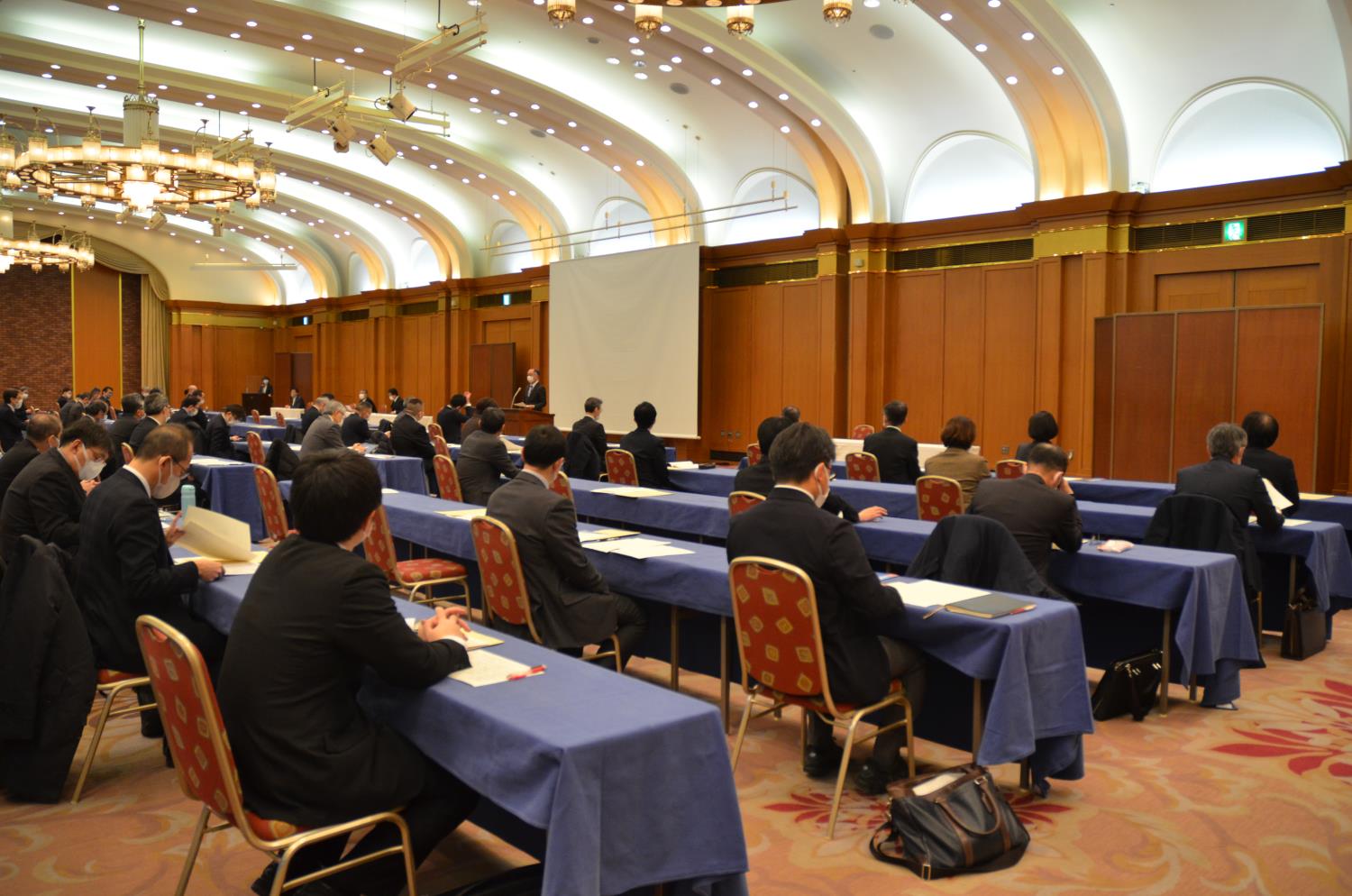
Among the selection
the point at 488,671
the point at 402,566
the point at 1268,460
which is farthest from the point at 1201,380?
the point at 488,671

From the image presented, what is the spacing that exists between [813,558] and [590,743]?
1.37 meters

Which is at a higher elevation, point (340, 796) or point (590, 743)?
point (590, 743)

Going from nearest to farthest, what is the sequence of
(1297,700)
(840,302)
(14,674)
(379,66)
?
(14,674) → (1297,700) → (379,66) → (840,302)

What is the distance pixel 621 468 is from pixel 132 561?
17.1ft

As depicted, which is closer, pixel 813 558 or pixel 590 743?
pixel 590 743

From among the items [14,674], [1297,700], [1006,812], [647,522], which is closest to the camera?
[1006,812]

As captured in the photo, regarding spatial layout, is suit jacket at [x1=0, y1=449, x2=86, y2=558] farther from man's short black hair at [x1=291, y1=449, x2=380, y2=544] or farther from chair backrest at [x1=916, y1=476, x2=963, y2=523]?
chair backrest at [x1=916, y1=476, x2=963, y2=523]

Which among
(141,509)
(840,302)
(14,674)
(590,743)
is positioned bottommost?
(14,674)

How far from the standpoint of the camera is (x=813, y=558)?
331 cm

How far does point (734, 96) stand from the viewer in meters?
13.2

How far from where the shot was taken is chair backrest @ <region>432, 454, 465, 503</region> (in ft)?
25.3

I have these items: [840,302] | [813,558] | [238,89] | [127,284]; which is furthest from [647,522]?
[127,284]

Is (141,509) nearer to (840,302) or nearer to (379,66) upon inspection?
(379,66)

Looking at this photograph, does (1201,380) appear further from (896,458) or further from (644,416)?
(644,416)
